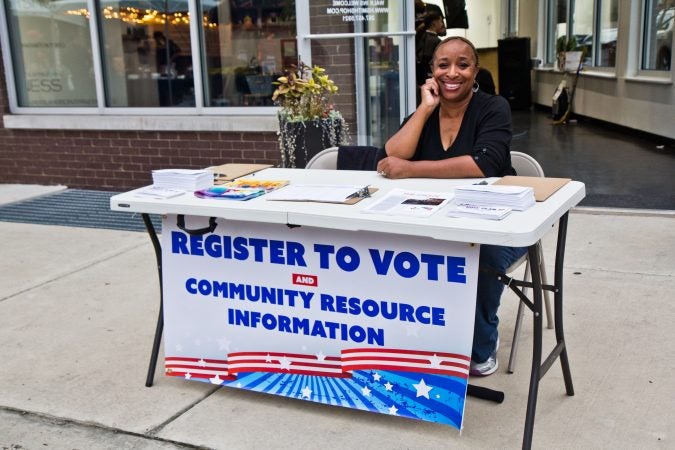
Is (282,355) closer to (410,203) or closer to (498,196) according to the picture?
(410,203)

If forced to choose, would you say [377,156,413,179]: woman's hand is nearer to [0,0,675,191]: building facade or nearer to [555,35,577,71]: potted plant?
[0,0,675,191]: building facade

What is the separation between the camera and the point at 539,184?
280cm

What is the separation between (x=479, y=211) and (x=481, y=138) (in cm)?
78

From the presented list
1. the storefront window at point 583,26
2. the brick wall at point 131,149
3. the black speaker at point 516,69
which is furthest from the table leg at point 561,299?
the black speaker at point 516,69

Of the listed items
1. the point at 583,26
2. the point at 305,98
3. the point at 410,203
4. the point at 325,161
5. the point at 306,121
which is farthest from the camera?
the point at 583,26

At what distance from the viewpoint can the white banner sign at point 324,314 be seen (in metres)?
2.64

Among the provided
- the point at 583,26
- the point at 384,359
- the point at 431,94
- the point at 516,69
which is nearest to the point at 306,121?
the point at 431,94

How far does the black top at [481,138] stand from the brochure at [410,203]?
41 cm

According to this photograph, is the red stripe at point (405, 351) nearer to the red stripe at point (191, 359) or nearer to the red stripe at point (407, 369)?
the red stripe at point (407, 369)

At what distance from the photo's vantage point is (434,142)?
3.31 m

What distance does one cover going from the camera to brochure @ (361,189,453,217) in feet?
8.32

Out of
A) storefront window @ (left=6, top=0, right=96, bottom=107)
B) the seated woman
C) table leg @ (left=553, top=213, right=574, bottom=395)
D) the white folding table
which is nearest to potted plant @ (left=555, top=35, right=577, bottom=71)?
storefront window @ (left=6, top=0, right=96, bottom=107)

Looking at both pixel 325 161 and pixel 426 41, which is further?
pixel 426 41

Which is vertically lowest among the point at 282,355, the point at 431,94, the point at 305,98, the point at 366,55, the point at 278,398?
the point at 278,398
